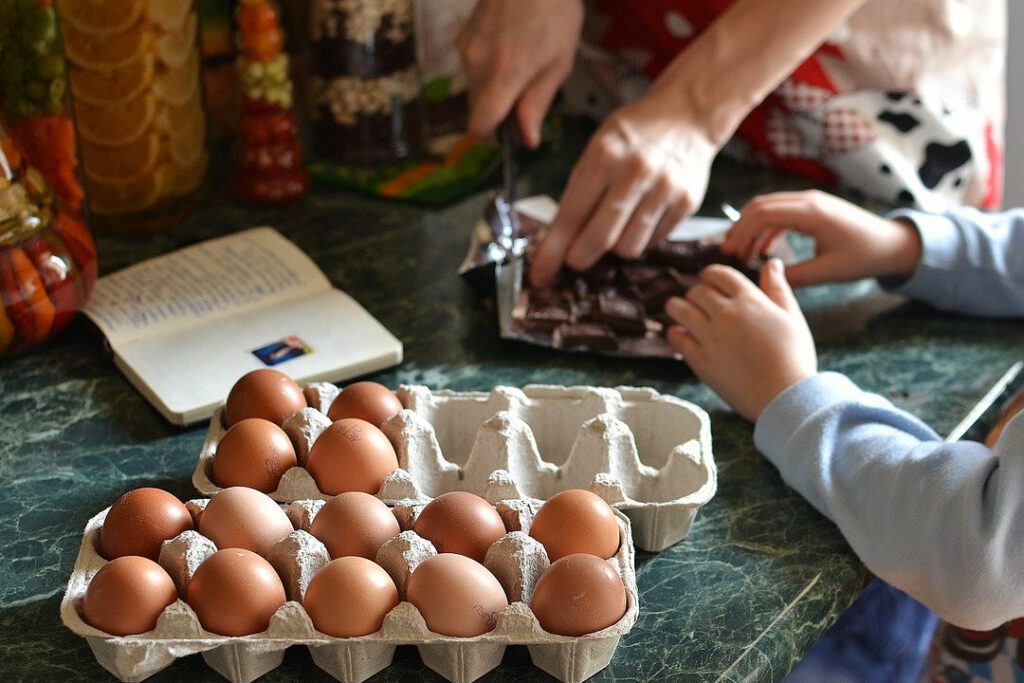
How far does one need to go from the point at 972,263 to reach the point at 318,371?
2.59 feet

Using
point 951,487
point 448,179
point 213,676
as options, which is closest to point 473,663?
point 213,676

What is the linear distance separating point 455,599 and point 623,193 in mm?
695

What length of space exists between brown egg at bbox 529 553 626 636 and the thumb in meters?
0.54

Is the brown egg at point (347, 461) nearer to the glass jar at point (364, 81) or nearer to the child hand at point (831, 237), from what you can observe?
the child hand at point (831, 237)

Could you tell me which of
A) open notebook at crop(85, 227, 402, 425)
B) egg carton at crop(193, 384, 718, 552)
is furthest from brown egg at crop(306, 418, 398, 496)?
open notebook at crop(85, 227, 402, 425)

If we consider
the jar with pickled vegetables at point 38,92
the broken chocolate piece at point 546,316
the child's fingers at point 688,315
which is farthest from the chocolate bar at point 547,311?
the jar with pickled vegetables at point 38,92

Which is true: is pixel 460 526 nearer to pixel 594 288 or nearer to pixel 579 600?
pixel 579 600

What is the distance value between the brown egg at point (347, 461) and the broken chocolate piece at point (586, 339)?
0.36 meters

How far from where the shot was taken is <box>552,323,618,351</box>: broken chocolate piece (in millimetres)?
1279

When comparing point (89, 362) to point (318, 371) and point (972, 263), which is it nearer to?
point (318, 371)

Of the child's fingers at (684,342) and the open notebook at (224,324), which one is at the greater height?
the child's fingers at (684,342)

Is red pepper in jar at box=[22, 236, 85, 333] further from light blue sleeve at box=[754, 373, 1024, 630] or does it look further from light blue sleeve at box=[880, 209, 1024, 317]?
light blue sleeve at box=[880, 209, 1024, 317]

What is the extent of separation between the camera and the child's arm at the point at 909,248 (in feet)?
4.55

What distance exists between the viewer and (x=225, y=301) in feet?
4.44
